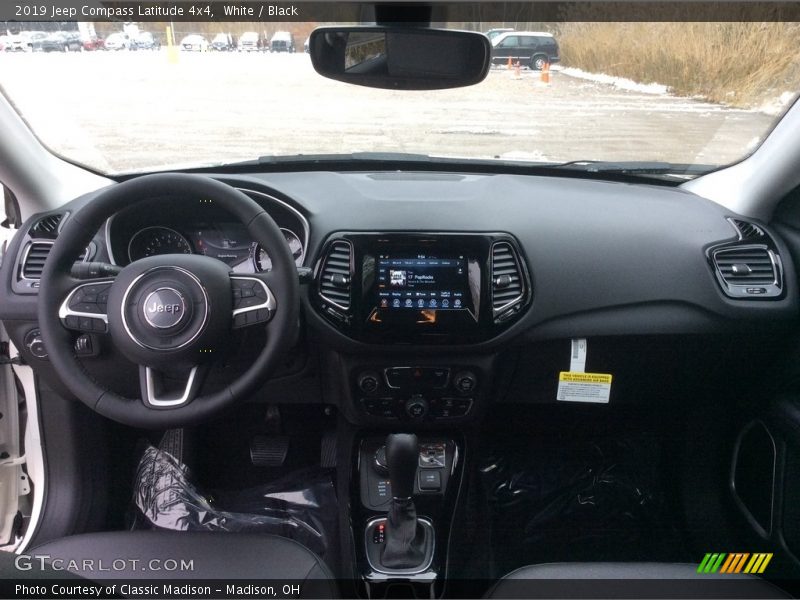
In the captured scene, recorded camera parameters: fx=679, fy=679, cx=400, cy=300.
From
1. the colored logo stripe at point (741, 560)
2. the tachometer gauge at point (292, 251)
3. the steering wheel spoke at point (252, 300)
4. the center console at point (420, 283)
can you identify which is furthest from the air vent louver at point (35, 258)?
the colored logo stripe at point (741, 560)

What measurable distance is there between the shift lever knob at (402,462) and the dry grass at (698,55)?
1587mm

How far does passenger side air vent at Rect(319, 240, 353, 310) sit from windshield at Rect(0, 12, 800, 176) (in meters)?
0.55

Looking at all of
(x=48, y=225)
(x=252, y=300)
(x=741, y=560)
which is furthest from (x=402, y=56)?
(x=741, y=560)

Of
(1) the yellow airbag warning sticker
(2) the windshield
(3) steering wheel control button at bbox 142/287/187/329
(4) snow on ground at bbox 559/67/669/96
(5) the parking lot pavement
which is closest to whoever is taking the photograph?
(3) steering wheel control button at bbox 142/287/187/329

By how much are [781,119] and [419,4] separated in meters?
1.39

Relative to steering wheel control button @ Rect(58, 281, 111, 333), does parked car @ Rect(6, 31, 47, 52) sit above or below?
above

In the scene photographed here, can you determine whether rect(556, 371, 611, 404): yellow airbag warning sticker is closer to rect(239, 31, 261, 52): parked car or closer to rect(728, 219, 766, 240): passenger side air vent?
rect(728, 219, 766, 240): passenger side air vent

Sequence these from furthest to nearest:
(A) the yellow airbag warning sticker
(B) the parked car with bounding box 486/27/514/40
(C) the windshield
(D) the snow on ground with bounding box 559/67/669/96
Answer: (D) the snow on ground with bounding box 559/67/669/96, (A) the yellow airbag warning sticker, (C) the windshield, (B) the parked car with bounding box 486/27/514/40

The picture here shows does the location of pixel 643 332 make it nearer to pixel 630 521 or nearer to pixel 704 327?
pixel 704 327

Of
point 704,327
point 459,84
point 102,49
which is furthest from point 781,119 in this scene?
point 102,49

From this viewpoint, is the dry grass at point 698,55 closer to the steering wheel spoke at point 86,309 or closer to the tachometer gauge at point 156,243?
the tachometer gauge at point 156,243

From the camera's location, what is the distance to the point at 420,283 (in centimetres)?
235

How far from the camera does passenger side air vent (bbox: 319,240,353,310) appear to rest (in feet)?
7.68

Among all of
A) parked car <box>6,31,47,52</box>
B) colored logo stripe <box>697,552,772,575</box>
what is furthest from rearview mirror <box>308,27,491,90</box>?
colored logo stripe <box>697,552,772,575</box>
